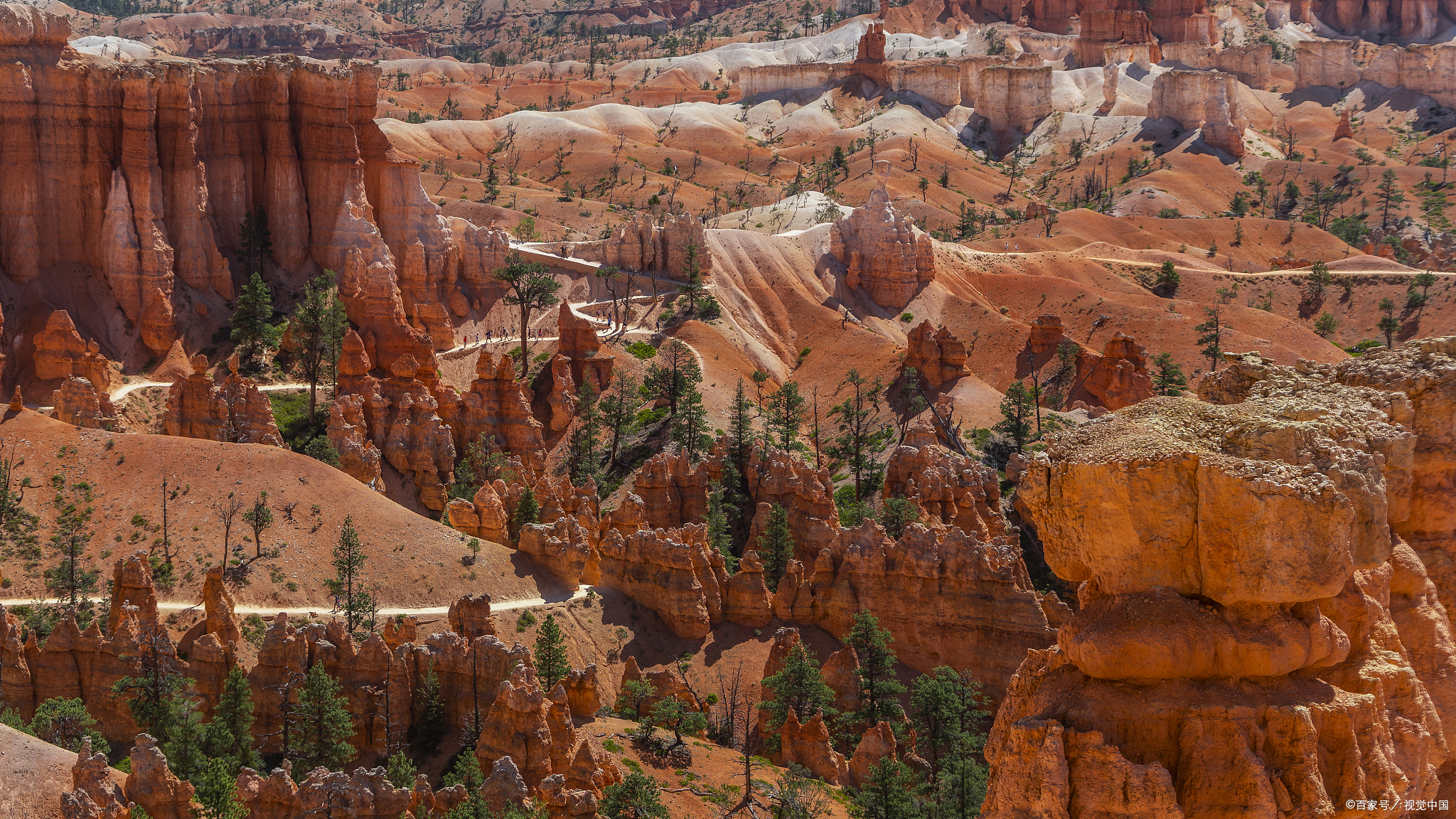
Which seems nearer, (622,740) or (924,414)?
(622,740)

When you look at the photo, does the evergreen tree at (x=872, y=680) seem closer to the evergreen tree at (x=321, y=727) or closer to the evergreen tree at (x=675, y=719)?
the evergreen tree at (x=675, y=719)

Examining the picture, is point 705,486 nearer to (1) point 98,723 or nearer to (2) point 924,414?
(2) point 924,414

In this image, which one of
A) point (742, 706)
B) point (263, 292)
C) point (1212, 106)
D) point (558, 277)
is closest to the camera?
point (742, 706)

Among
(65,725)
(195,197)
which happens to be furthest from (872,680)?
(195,197)

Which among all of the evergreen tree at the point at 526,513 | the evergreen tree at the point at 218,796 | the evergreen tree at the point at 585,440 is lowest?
the evergreen tree at the point at 585,440

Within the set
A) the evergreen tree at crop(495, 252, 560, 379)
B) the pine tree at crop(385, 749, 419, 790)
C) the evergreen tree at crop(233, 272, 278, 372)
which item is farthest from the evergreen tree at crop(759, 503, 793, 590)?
Answer: the evergreen tree at crop(233, 272, 278, 372)

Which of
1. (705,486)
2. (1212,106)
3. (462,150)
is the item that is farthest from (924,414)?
(1212,106)

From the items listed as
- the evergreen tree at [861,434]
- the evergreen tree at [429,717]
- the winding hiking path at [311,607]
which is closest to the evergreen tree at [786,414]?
the evergreen tree at [861,434]

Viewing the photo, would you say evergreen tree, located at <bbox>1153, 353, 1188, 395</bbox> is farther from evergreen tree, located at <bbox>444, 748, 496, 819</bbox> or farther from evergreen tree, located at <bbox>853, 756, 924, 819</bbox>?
evergreen tree, located at <bbox>444, 748, 496, 819</bbox>
